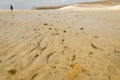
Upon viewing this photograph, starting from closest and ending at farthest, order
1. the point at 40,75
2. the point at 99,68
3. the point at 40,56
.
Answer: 1. the point at 40,75
2. the point at 99,68
3. the point at 40,56

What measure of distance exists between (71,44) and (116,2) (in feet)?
98.3

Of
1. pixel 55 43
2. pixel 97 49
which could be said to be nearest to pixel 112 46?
pixel 97 49

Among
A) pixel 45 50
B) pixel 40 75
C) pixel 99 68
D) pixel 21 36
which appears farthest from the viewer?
pixel 21 36

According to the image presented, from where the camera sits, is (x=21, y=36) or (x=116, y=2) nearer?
(x=21, y=36)

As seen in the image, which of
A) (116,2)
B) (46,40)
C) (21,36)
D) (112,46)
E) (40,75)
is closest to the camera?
(40,75)

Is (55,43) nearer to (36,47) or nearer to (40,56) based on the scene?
(36,47)

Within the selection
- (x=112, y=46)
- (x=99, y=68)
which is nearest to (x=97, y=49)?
(x=112, y=46)

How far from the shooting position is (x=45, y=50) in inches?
207

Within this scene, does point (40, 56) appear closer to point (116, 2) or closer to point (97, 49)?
point (97, 49)

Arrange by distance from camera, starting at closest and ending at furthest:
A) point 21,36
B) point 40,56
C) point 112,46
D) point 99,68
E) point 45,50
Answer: point 99,68, point 40,56, point 45,50, point 112,46, point 21,36

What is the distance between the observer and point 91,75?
13.2ft

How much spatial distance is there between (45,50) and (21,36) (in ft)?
5.67

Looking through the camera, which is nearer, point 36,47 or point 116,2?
point 36,47

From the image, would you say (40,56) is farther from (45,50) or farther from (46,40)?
(46,40)
